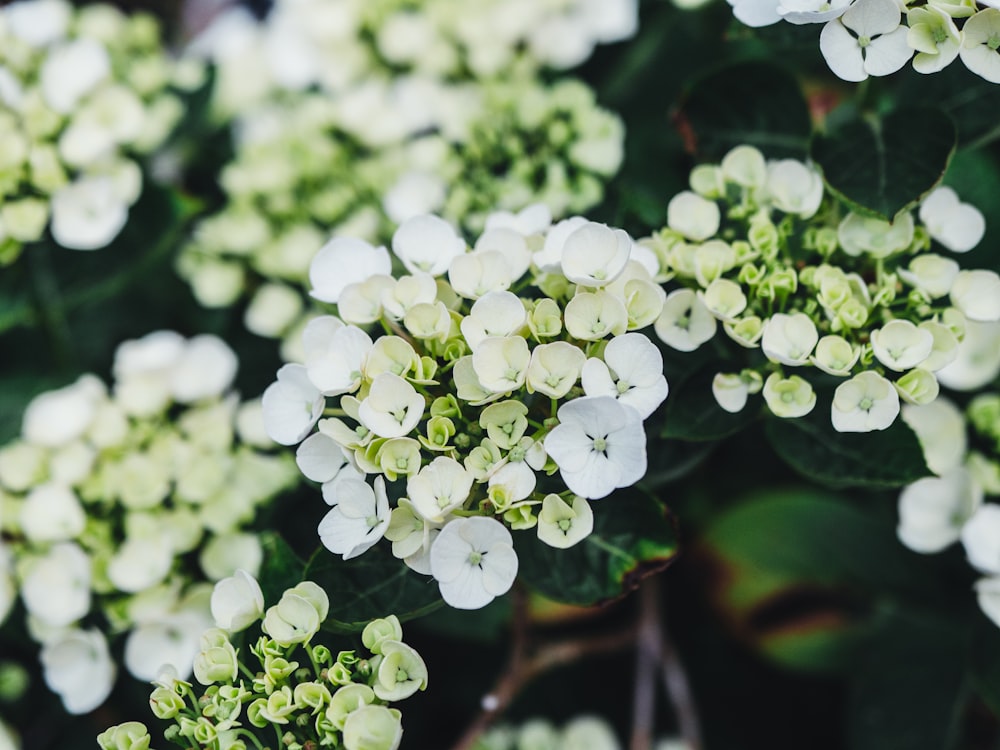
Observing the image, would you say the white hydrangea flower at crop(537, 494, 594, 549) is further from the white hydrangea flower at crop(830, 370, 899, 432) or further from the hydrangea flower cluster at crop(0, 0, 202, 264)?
the hydrangea flower cluster at crop(0, 0, 202, 264)

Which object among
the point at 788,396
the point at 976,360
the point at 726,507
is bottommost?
the point at 726,507

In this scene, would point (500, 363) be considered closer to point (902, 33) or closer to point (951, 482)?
point (902, 33)

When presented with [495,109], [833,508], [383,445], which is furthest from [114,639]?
[833,508]

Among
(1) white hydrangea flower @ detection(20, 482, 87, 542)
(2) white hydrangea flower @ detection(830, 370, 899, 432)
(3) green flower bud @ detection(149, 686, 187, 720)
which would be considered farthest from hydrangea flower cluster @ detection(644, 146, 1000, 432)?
(1) white hydrangea flower @ detection(20, 482, 87, 542)

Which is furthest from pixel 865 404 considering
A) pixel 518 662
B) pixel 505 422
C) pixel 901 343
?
pixel 518 662

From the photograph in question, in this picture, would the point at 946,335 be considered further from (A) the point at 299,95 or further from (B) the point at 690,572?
(A) the point at 299,95

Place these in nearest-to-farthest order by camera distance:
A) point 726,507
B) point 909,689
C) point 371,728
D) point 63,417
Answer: point 371,728 → point 63,417 → point 909,689 → point 726,507

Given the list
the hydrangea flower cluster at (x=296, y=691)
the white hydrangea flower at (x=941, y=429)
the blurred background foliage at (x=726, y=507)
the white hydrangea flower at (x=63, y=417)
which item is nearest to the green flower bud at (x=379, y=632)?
the hydrangea flower cluster at (x=296, y=691)

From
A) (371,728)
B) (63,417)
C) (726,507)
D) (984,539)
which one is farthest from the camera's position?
(726,507)
